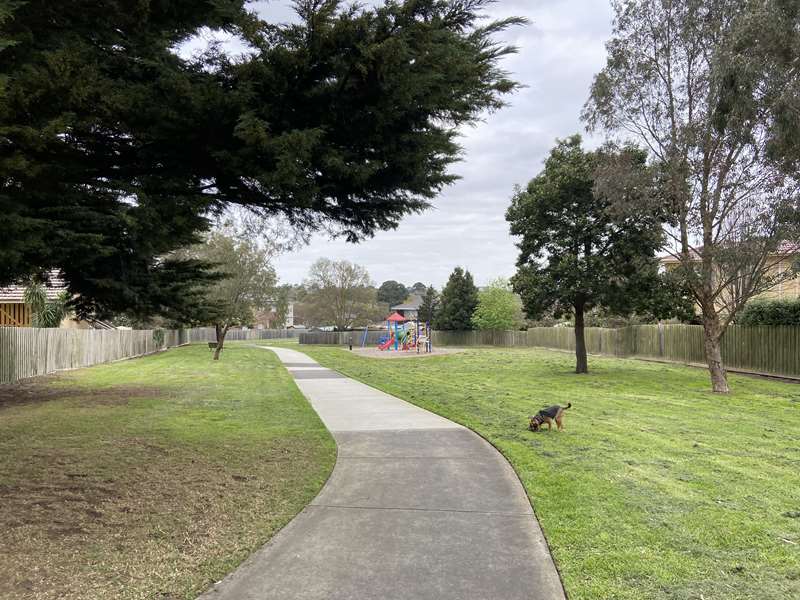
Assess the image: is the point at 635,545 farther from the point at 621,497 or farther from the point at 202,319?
the point at 202,319

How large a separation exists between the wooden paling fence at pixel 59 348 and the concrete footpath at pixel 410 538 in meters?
13.0

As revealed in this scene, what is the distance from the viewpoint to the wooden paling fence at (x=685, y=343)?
66.9ft

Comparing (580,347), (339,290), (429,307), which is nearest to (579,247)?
(580,347)

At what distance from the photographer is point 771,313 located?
21.2m

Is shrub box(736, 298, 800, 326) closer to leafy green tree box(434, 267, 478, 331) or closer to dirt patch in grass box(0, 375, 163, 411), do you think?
dirt patch in grass box(0, 375, 163, 411)

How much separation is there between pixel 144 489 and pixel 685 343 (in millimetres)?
26264

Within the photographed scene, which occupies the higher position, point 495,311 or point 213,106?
point 213,106

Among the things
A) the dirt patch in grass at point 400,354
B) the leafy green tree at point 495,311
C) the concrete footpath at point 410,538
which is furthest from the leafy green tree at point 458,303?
the concrete footpath at point 410,538

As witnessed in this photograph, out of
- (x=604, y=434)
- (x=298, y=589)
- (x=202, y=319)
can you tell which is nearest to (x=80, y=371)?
(x=202, y=319)

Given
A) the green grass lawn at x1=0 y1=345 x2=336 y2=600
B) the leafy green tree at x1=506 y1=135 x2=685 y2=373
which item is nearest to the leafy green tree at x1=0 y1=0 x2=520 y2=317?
the green grass lawn at x1=0 y1=345 x2=336 y2=600

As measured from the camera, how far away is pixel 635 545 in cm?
441

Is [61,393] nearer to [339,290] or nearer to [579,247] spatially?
[579,247]

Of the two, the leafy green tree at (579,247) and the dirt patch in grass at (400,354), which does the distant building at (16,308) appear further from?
the leafy green tree at (579,247)

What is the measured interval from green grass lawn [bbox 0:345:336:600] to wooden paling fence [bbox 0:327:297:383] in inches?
164
